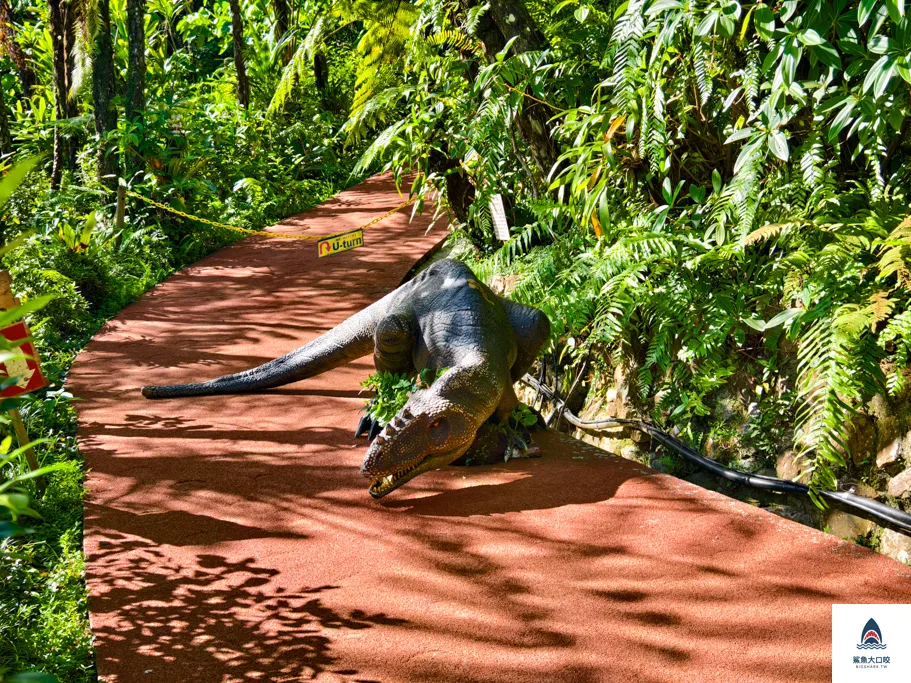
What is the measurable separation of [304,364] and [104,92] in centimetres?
709

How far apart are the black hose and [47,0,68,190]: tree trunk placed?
8.73m

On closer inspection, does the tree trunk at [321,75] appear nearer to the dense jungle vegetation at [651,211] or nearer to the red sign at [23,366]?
the dense jungle vegetation at [651,211]

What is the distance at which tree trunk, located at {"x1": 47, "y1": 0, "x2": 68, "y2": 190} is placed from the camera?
11.8 m

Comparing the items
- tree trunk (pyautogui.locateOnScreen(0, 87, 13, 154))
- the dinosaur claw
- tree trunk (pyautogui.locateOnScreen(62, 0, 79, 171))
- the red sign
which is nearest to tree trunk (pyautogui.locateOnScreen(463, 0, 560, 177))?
the dinosaur claw

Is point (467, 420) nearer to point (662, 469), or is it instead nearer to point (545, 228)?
point (662, 469)

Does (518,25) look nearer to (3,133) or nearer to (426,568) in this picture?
(426,568)

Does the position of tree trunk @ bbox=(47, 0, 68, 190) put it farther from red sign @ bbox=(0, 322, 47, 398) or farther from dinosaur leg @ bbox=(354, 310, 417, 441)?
dinosaur leg @ bbox=(354, 310, 417, 441)

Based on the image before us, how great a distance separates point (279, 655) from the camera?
3.34 metres

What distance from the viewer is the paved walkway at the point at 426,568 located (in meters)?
3.29

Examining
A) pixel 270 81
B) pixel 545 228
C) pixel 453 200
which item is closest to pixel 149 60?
pixel 270 81

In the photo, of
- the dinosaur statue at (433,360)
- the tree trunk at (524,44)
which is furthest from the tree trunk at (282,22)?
the dinosaur statue at (433,360)

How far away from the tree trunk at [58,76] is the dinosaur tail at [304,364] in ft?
22.6

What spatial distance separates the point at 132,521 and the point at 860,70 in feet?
14.2

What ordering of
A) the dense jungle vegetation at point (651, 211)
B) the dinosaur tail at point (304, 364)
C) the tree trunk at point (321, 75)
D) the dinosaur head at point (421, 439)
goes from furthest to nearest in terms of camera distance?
the tree trunk at point (321, 75) < the dinosaur tail at point (304, 364) < the dinosaur head at point (421, 439) < the dense jungle vegetation at point (651, 211)
